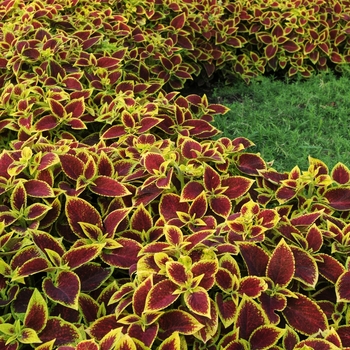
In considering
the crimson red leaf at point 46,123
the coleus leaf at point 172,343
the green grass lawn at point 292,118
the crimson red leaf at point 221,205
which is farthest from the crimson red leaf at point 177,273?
the green grass lawn at point 292,118

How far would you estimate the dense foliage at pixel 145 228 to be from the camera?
1.12 m

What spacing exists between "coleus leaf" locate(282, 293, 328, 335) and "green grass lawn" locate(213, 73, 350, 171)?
1.61m

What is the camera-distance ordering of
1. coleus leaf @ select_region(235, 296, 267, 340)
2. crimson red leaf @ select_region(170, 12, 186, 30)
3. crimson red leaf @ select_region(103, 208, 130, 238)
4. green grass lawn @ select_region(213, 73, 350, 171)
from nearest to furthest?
coleus leaf @ select_region(235, 296, 267, 340) < crimson red leaf @ select_region(103, 208, 130, 238) < green grass lawn @ select_region(213, 73, 350, 171) < crimson red leaf @ select_region(170, 12, 186, 30)

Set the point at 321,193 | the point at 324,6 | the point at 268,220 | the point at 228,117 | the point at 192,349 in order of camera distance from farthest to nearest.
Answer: the point at 324,6
the point at 228,117
the point at 321,193
the point at 268,220
the point at 192,349

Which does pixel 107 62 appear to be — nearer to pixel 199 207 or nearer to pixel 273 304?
pixel 199 207

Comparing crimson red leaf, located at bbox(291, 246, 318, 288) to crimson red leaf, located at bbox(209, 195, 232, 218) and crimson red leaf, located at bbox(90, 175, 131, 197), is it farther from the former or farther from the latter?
crimson red leaf, located at bbox(90, 175, 131, 197)

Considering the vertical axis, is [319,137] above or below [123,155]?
below

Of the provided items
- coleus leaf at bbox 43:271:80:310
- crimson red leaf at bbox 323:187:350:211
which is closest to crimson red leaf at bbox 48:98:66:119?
coleus leaf at bbox 43:271:80:310

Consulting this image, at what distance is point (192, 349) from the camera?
112 centimetres

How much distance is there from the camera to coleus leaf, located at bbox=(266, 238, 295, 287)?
119 centimetres

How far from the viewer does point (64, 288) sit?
1.21 m

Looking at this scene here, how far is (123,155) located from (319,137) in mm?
1586

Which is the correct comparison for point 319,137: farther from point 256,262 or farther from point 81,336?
point 81,336

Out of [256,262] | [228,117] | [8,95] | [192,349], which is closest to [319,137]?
[228,117]
